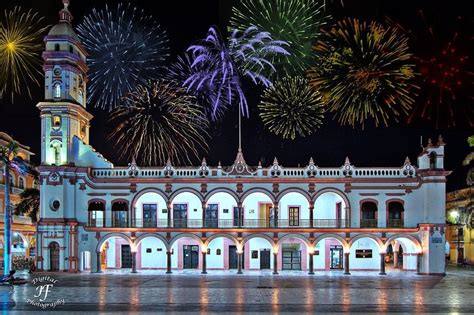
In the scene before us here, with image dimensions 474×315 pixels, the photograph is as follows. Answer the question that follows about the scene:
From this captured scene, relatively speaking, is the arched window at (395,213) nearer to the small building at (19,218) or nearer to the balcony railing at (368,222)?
the balcony railing at (368,222)

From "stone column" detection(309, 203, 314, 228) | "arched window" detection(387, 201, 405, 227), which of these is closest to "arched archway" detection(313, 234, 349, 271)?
"stone column" detection(309, 203, 314, 228)

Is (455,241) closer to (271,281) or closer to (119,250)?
(271,281)

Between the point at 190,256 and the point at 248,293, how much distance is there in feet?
63.3

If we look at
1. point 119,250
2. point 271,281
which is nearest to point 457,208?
point 271,281

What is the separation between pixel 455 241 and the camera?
66812 mm

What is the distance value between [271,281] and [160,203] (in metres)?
14.5

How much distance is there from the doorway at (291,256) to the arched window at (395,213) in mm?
8136

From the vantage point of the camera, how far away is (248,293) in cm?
3581

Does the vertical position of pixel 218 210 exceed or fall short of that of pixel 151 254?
it exceeds it

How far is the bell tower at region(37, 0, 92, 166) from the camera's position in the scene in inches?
2071

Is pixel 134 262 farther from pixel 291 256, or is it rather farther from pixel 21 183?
Result: pixel 21 183

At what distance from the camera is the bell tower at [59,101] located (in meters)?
52.6

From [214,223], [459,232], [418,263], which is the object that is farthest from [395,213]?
[459,232]

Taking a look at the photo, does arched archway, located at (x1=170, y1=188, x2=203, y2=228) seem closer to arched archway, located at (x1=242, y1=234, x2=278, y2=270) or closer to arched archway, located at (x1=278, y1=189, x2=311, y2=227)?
arched archway, located at (x1=242, y1=234, x2=278, y2=270)
